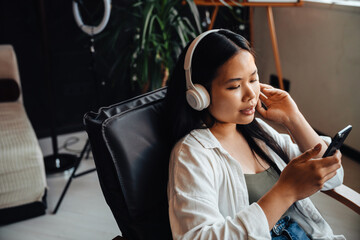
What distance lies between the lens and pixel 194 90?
1.00 m

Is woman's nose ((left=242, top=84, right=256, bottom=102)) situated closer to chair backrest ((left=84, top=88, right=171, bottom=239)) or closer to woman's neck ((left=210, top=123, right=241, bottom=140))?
woman's neck ((left=210, top=123, right=241, bottom=140))

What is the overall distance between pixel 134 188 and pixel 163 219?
0.14m

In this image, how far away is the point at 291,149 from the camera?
1.27m

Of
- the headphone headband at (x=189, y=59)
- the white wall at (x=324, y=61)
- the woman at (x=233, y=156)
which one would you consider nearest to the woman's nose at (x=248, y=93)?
the woman at (x=233, y=156)

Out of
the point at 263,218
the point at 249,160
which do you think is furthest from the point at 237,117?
the point at 263,218

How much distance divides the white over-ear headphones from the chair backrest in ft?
0.61

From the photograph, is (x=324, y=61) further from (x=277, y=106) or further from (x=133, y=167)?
(x=133, y=167)

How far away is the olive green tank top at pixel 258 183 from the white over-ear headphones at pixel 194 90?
0.27 meters

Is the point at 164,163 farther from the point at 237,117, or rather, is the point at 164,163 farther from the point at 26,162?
the point at 26,162

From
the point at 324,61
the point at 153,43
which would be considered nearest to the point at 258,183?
the point at 153,43

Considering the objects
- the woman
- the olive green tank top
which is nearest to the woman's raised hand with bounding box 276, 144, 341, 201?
the woman

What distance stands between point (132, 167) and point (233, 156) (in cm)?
32

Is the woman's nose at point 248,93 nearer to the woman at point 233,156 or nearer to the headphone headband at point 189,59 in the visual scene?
the woman at point 233,156

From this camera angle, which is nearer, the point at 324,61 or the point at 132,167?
the point at 132,167
